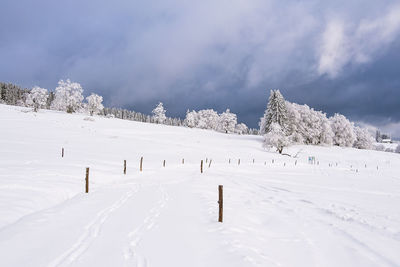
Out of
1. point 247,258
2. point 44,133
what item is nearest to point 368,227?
point 247,258

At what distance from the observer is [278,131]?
51.2m

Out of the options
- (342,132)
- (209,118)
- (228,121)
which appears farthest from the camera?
(209,118)

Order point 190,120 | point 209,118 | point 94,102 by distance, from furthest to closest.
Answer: point 209,118
point 190,120
point 94,102

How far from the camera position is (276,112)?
58.8 meters

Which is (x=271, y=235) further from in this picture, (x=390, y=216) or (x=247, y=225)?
(x=390, y=216)

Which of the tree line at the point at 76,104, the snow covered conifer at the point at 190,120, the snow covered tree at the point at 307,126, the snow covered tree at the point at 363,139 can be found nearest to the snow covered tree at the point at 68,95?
the tree line at the point at 76,104

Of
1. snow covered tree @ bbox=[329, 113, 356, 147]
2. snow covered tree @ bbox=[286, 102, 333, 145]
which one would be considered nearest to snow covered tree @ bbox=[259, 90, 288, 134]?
snow covered tree @ bbox=[286, 102, 333, 145]

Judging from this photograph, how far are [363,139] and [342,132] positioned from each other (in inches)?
692

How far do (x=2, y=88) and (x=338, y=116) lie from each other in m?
156

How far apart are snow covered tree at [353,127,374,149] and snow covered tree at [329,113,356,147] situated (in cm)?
1317

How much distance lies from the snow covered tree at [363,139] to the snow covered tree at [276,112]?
38841 millimetres

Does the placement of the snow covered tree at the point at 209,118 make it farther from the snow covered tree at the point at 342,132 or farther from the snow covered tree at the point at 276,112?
the snow covered tree at the point at 342,132

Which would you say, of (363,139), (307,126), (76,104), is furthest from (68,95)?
(363,139)

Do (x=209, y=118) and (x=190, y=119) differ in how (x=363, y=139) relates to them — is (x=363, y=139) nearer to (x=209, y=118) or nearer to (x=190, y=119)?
(x=209, y=118)
